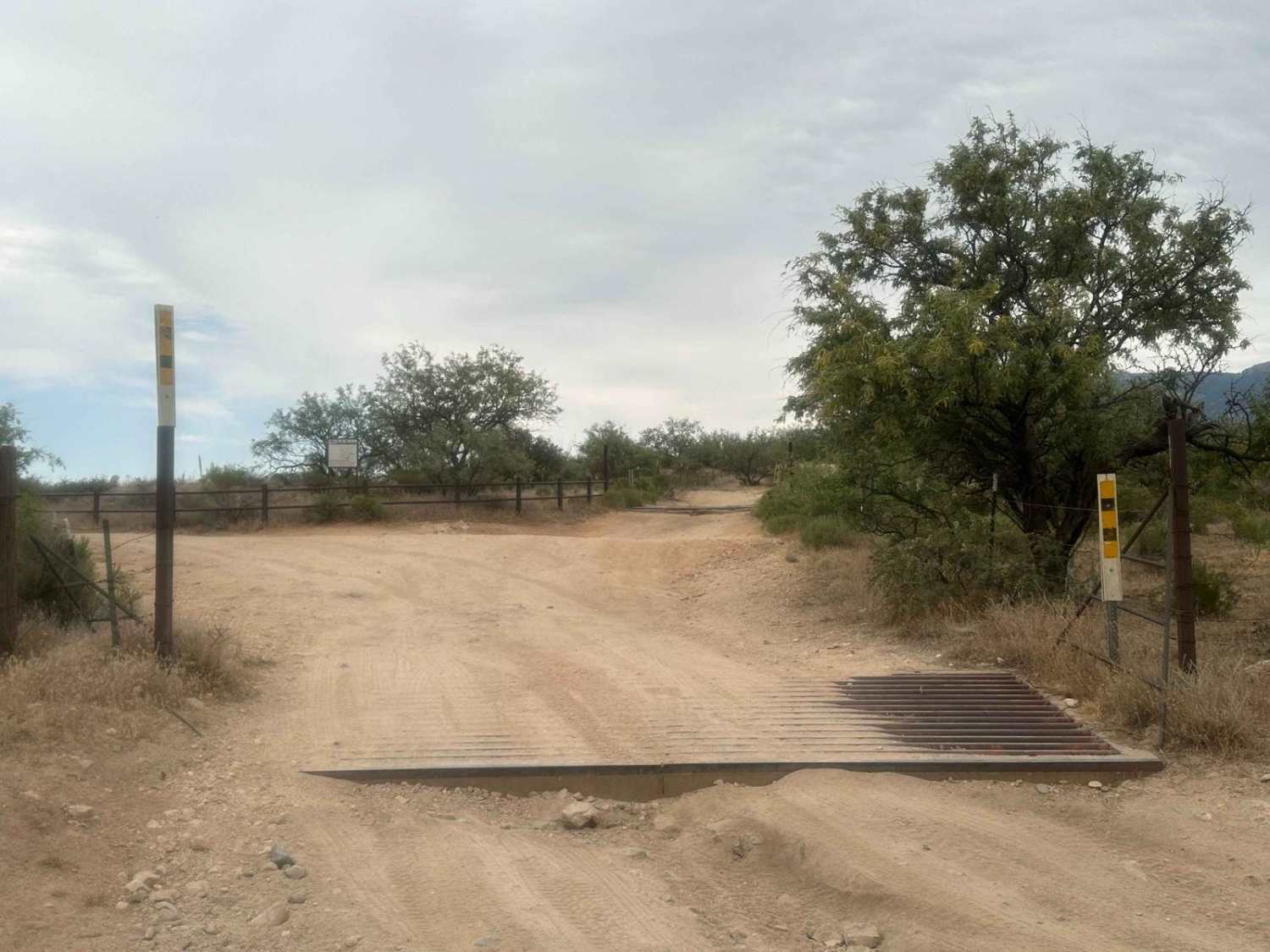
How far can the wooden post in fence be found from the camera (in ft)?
27.6

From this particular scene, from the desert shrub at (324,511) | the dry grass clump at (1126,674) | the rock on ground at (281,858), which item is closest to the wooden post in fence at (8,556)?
the rock on ground at (281,858)

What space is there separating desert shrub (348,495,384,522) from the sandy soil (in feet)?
61.1

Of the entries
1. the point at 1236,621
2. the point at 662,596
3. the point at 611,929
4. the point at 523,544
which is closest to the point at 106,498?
the point at 523,544

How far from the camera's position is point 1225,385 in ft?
45.7

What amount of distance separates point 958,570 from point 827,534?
684 cm

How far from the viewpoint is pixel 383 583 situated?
52.7 ft

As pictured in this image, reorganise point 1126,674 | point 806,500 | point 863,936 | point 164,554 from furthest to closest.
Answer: point 806,500 → point 164,554 → point 1126,674 → point 863,936

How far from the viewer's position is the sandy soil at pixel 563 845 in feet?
16.0

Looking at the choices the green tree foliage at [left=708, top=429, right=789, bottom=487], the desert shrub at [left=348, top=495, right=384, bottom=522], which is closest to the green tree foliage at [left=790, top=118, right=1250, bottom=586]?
the desert shrub at [left=348, top=495, right=384, bottom=522]

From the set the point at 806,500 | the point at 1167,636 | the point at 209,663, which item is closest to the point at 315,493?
the point at 806,500

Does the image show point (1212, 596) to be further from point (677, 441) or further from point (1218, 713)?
point (677, 441)

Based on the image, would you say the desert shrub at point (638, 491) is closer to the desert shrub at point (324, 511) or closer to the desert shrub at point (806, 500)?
the desert shrub at point (806, 500)

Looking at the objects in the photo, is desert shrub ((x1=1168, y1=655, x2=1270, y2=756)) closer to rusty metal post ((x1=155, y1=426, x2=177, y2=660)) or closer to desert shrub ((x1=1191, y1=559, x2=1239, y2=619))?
desert shrub ((x1=1191, y1=559, x2=1239, y2=619))

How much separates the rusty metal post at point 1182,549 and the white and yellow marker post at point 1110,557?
23.5 inches
